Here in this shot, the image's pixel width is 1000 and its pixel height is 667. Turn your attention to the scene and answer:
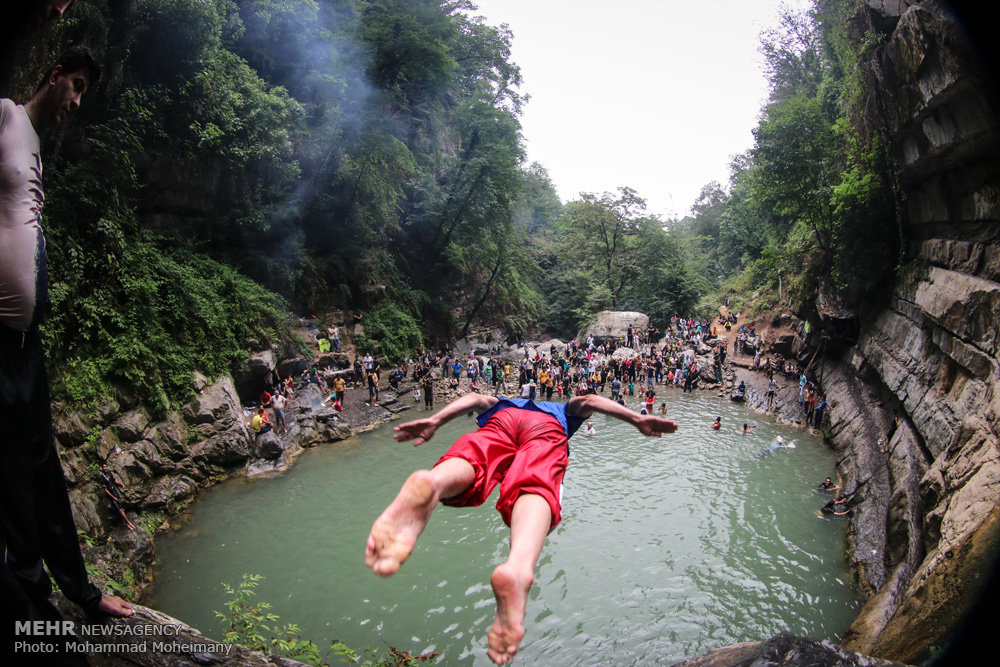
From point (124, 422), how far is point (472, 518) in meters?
6.83

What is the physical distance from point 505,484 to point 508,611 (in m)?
0.72

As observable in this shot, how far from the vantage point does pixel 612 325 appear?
87.1 feet

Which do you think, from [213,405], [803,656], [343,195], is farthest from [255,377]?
[803,656]

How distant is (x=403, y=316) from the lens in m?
20.1

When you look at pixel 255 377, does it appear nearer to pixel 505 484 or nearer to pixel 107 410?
pixel 107 410

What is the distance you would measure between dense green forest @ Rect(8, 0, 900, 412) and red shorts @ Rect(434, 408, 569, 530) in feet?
12.9

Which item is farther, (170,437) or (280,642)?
(170,437)

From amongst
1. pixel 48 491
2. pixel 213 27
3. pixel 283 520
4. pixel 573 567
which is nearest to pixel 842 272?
pixel 573 567

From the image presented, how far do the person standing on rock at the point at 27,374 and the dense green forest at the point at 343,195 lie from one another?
5.79 feet

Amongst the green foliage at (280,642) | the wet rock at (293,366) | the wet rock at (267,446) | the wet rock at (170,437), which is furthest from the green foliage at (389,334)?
the green foliage at (280,642)

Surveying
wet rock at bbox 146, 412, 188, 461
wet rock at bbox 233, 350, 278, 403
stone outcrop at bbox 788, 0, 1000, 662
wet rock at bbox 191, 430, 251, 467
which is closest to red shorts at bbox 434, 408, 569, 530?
stone outcrop at bbox 788, 0, 1000, 662

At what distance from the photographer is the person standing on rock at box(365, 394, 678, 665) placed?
1781 mm

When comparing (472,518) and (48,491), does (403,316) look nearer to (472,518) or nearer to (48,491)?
(472,518)

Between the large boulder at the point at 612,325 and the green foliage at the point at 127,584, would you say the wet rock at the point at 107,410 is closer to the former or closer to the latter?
the green foliage at the point at 127,584
